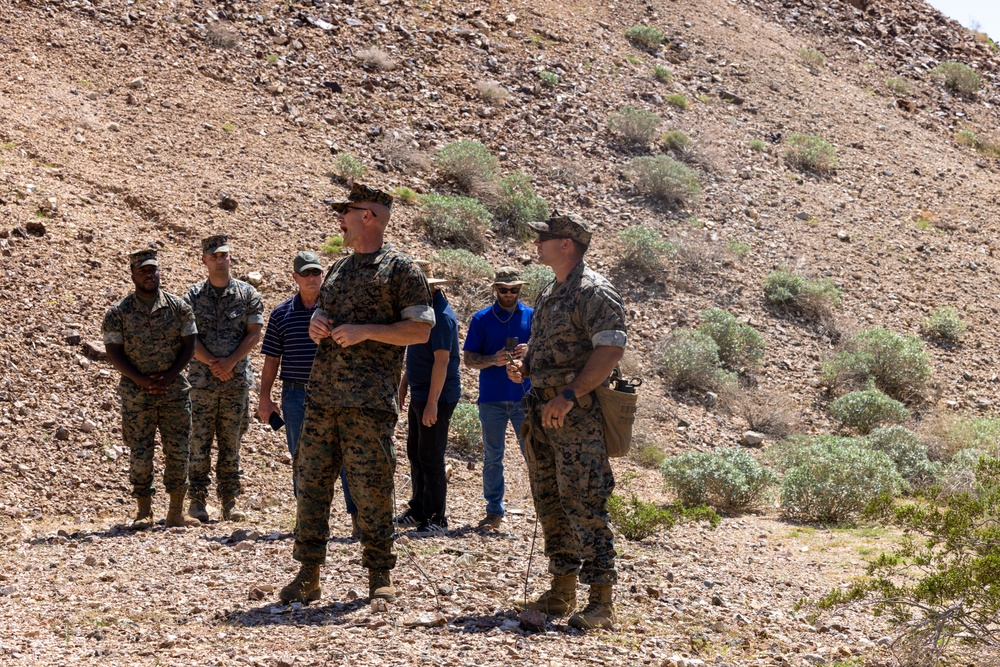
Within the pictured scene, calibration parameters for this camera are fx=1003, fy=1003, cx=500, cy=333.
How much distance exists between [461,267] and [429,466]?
638 centimetres

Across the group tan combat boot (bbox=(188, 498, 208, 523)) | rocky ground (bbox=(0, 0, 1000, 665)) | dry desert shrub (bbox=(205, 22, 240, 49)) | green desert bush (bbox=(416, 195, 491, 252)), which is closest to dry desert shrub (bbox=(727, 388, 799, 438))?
rocky ground (bbox=(0, 0, 1000, 665))

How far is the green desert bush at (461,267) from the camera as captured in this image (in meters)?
13.5

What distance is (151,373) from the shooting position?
7215 mm

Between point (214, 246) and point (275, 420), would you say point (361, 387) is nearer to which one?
point (275, 420)

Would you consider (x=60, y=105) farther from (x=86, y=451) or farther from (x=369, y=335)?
(x=369, y=335)

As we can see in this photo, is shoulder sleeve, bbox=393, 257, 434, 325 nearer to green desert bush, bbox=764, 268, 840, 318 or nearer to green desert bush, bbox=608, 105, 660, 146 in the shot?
green desert bush, bbox=764, 268, 840, 318

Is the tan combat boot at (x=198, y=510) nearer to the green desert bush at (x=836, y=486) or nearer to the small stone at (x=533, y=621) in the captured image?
the small stone at (x=533, y=621)

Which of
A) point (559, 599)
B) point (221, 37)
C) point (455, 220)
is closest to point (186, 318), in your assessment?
point (559, 599)

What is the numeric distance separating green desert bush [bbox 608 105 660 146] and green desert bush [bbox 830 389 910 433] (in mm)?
7379

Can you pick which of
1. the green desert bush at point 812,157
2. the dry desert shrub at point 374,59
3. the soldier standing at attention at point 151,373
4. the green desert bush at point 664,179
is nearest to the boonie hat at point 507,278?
the soldier standing at attention at point 151,373

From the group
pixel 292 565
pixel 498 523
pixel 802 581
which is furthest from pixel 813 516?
pixel 292 565

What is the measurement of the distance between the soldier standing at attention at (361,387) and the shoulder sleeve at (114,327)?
8.87 ft

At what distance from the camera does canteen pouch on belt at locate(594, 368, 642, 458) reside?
4.98m

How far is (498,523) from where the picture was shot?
25.1 feet
